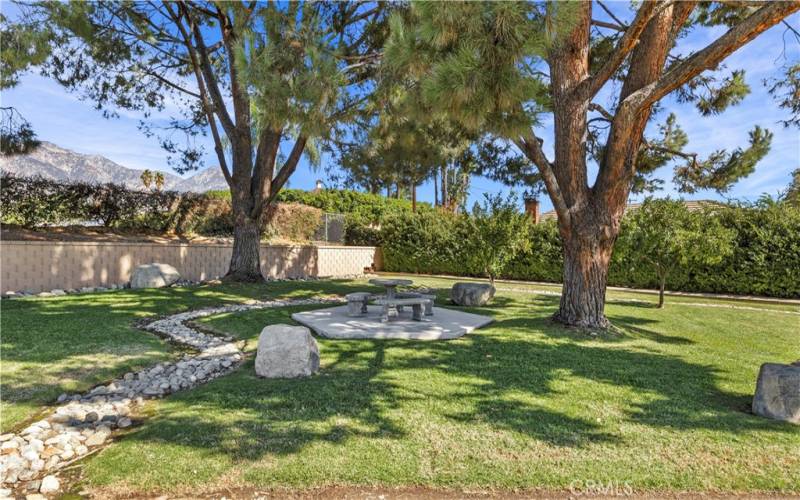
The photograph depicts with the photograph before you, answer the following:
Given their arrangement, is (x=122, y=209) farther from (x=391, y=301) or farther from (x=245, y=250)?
(x=391, y=301)

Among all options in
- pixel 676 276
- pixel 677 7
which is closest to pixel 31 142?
pixel 677 7

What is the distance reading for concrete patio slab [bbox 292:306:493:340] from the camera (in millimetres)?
5516

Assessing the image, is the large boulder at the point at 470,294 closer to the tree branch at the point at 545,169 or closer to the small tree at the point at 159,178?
the tree branch at the point at 545,169

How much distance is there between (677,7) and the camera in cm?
579

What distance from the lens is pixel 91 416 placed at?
3.11 m

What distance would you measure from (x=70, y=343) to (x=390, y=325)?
3.86 m

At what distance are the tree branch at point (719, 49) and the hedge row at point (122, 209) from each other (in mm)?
11738

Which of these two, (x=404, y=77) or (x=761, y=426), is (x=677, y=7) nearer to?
(x=404, y=77)

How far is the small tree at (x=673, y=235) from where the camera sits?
25.1ft

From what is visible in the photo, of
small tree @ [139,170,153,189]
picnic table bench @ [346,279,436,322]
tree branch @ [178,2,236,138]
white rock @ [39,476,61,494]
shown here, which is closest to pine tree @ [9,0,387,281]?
tree branch @ [178,2,236,138]

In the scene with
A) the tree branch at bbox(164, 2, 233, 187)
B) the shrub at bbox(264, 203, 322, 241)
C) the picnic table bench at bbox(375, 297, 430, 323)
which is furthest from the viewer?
the shrub at bbox(264, 203, 322, 241)

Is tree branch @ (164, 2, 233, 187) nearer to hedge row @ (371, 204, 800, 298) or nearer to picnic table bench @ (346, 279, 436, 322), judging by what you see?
picnic table bench @ (346, 279, 436, 322)

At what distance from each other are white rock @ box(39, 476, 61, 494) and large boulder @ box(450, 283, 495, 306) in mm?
6923

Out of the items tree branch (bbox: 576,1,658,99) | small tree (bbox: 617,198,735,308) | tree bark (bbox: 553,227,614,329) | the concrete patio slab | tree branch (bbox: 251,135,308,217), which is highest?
tree branch (bbox: 576,1,658,99)
